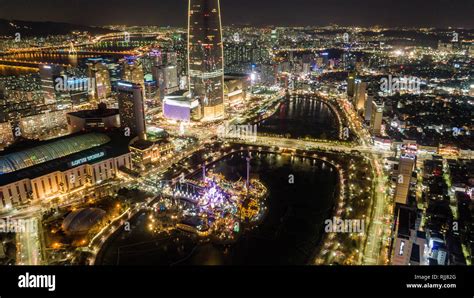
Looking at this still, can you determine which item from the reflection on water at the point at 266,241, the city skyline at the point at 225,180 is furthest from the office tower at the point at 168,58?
the reflection on water at the point at 266,241

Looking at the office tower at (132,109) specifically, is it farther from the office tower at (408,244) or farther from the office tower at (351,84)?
the office tower at (351,84)

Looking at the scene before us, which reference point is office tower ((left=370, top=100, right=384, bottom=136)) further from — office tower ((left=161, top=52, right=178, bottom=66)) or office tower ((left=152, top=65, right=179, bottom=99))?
office tower ((left=161, top=52, right=178, bottom=66))

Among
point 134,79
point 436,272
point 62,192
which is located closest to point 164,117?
point 134,79

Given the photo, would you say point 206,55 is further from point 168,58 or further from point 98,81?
point 168,58

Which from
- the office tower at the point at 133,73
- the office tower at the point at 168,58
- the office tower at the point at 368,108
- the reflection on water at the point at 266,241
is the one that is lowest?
the reflection on water at the point at 266,241

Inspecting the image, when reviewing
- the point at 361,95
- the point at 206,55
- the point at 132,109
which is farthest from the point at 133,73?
the point at 361,95

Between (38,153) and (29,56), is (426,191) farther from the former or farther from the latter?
(29,56)

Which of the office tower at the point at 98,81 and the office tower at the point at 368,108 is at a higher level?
the office tower at the point at 98,81
